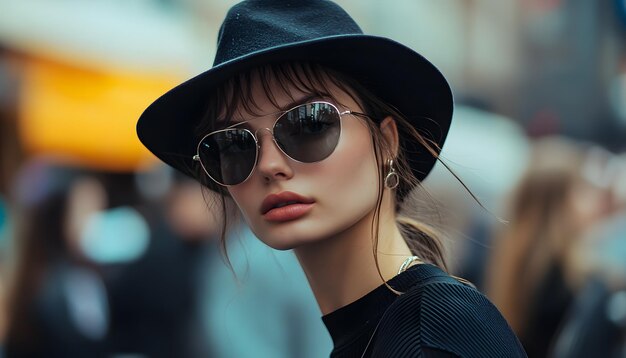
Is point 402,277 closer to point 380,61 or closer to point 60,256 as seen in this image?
point 380,61

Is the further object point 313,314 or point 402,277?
point 313,314

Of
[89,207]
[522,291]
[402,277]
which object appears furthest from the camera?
[89,207]

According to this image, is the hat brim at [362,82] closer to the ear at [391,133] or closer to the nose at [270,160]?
the ear at [391,133]

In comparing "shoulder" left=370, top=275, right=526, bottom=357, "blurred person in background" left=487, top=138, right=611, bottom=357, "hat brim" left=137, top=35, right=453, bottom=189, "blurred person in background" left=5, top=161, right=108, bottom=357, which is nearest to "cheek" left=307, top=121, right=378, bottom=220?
"hat brim" left=137, top=35, right=453, bottom=189

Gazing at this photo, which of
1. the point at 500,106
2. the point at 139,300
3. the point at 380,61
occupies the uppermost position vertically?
the point at 380,61

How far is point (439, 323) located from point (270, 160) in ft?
1.73

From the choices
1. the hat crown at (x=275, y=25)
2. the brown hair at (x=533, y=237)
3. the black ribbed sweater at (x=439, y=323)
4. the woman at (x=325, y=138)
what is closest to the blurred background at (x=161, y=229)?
the brown hair at (x=533, y=237)

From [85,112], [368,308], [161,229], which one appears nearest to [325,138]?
[368,308]

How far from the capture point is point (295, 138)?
1.95 metres

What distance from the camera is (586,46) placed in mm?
15773

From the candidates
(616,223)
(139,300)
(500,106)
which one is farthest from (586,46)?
(139,300)

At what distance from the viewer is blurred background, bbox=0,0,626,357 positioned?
178 inches

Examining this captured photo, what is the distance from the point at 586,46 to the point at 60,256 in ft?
41.4

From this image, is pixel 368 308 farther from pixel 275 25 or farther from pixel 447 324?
pixel 275 25
